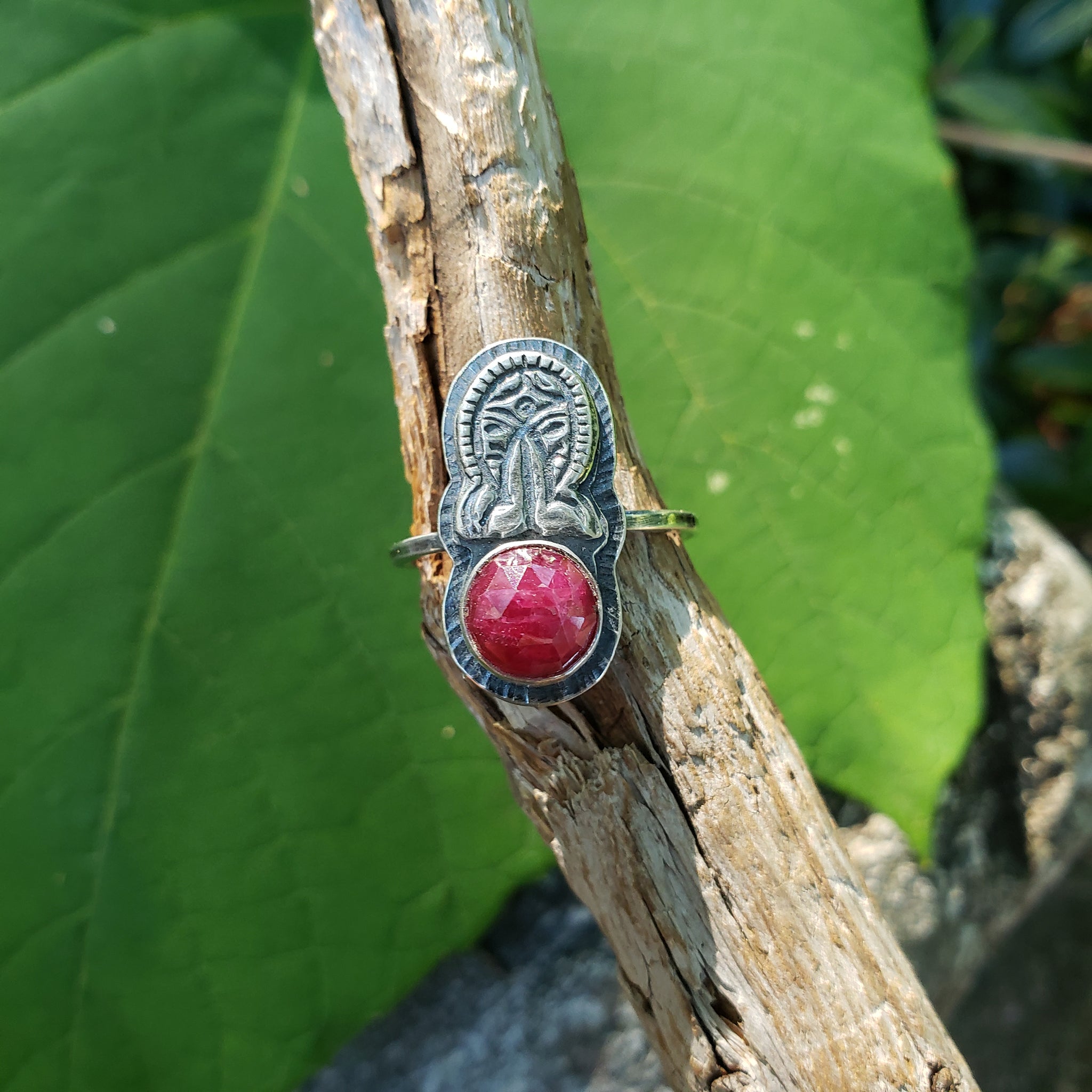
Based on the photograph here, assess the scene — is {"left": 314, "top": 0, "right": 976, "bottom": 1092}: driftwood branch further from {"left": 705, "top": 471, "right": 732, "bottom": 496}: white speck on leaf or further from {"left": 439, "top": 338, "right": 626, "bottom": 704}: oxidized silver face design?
{"left": 705, "top": 471, "right": 732, "bottom": 496}: white speck on leaf

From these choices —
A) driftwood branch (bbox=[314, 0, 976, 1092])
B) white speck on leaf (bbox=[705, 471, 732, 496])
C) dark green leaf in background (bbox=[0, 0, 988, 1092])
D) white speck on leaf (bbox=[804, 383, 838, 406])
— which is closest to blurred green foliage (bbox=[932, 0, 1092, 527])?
dark green leaf in background (bbox=[0, 0, 988, 1092])

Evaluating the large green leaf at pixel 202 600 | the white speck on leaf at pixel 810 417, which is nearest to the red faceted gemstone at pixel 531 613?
the large green leaf at pixel 202 600

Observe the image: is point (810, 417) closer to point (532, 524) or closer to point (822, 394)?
point (822, 394)

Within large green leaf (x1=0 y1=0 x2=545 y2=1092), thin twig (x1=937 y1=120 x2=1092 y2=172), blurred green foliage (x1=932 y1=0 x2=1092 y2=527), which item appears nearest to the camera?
large green leaf (x1=0 y1=0 x2=545 y2=1092)

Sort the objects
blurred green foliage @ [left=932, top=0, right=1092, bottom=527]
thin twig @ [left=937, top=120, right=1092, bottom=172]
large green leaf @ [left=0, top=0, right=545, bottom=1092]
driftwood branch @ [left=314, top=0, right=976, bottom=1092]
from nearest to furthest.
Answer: driftwood branch @ [left=314, top=0, right=976, bottom=1092] < large green leaf @ [left=0, top=0, right=545, bottom=1092] < thin twig @ [left=937, top=120, right=1092, bottom=172] < blurred green foliage @ [left=932, top=0, right=1092, bottom=527]

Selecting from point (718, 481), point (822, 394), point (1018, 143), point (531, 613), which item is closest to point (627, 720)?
point (531, 613)

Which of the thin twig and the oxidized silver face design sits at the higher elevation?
the thin twig

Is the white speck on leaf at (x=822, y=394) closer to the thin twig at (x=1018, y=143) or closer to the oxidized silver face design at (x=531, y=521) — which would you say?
the oxidized silver face design at (x=531, y=521)

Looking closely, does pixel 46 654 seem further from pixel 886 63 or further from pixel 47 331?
pixel 886 63
